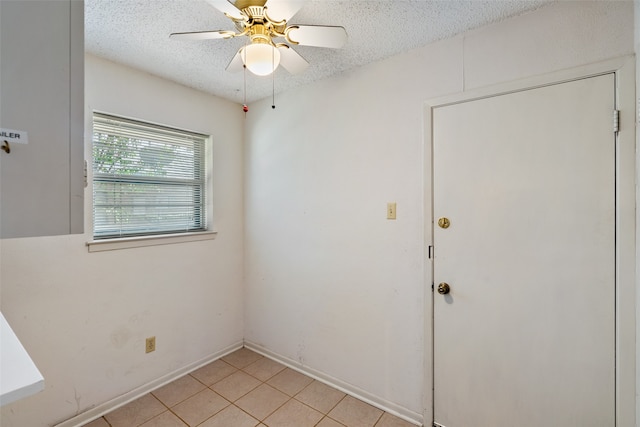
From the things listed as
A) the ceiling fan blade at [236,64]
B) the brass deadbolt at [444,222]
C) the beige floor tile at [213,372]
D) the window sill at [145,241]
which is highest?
the ceiling fan blade at [236,64]

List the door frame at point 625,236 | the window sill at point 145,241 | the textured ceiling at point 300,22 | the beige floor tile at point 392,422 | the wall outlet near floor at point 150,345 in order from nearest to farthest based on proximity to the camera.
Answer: the door frame at point 625,236
the textured ceiling at point 300,22
the beige floor tile at point 392,422
the window sill at point 145,241
the wall outlet near floor at point 150,345

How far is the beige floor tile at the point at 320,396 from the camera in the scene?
1.96 m

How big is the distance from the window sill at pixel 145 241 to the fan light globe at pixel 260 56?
4.98 ft

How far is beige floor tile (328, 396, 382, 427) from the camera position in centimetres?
182

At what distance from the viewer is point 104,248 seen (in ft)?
6.29

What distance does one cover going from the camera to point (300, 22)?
1.56 meters

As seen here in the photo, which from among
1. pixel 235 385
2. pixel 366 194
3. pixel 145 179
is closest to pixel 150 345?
pixel 235 385

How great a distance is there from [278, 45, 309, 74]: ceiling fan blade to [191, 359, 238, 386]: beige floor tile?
2.29 metres

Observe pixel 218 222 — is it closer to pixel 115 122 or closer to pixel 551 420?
pixel 115 122

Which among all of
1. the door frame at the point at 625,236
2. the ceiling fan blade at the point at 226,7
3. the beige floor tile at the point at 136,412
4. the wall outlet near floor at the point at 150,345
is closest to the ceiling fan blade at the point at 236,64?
the ceiling fan blade at the point at 226,7

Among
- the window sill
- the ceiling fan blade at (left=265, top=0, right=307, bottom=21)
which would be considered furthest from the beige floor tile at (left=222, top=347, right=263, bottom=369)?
the ceiling fan blade at (left=265, top=0, right=307, bottom=21)

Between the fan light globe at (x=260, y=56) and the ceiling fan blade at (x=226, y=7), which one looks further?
the fan light globe at (x=260, y=56)

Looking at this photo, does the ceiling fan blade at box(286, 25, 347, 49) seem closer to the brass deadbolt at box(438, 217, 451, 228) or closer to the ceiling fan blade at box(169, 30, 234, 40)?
the ceiling fan blade at box(169, 30, 234, 40)

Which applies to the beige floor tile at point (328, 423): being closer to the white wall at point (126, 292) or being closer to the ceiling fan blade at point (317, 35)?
the white wall at point (126, 292)
